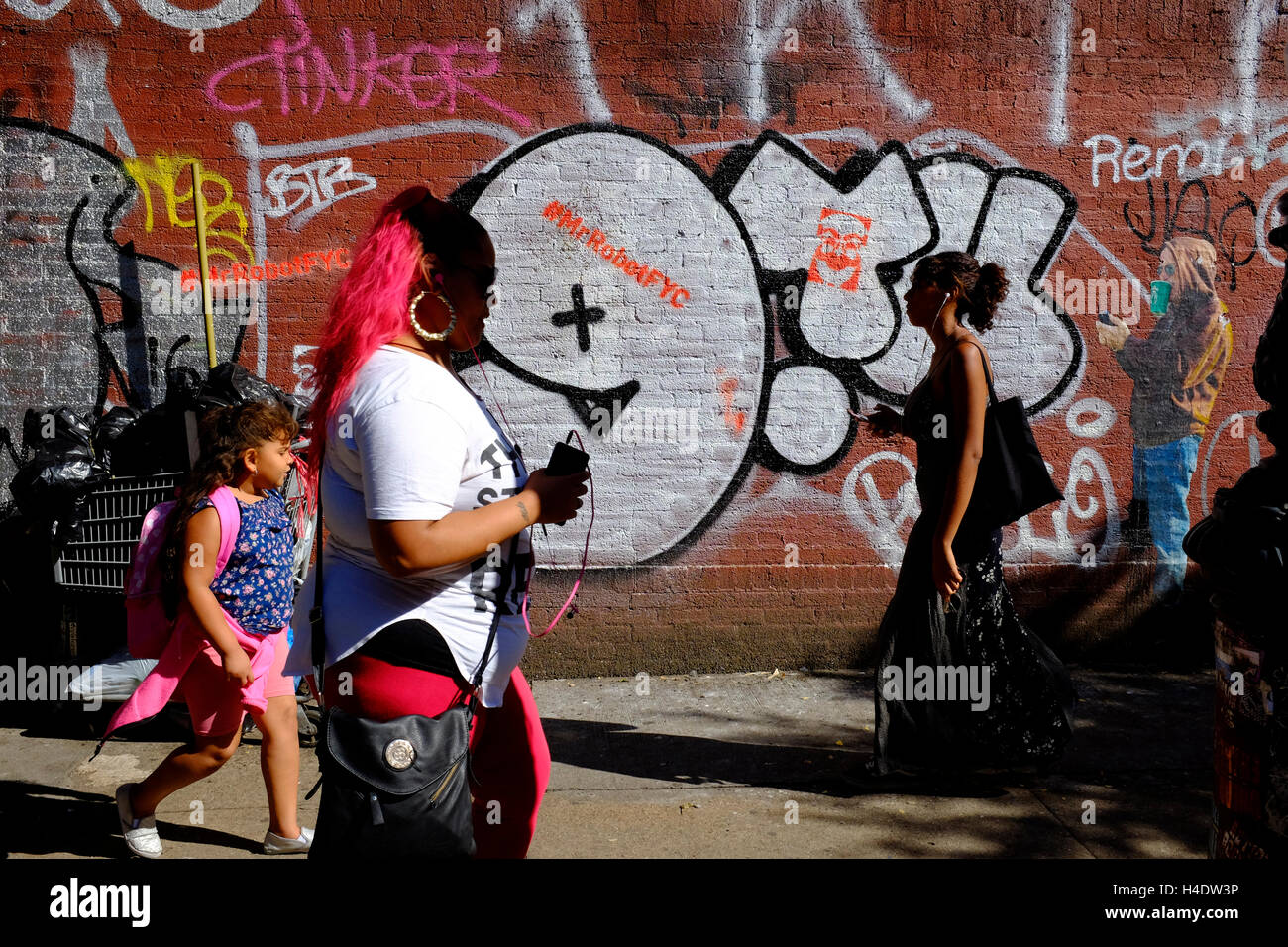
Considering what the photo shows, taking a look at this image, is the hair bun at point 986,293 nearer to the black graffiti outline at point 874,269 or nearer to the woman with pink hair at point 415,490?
the black graffiti outline at point 874,269

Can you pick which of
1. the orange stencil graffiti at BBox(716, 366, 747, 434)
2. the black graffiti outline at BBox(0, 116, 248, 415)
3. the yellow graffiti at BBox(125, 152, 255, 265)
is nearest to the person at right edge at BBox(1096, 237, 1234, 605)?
the orange stencil graffiti at BBox(716, 366, 747, 434)

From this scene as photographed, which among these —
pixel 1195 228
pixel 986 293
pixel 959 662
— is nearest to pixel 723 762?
pixel 959 662

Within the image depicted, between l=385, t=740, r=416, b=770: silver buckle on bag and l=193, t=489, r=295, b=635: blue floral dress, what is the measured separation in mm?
1947

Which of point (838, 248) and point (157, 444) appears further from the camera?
point (838, 248)

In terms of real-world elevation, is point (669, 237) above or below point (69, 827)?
above

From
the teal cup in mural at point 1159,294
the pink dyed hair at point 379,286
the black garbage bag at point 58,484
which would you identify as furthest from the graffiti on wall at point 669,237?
the pink dyed hair at point 379,286

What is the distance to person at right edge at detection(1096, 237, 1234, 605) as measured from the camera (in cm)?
609

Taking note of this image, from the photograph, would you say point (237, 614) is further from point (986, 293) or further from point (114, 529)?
point (986, 293)

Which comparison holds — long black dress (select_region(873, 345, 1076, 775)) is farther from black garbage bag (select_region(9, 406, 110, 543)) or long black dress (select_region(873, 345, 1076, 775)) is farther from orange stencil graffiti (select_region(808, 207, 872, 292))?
black garbage bag (select_region(9, 406, 110, 543))

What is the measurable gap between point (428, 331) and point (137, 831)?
2.58 metres

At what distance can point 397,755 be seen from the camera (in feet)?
7.09
